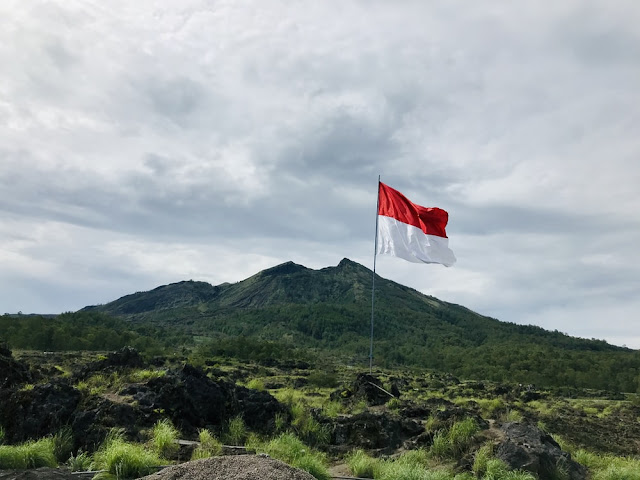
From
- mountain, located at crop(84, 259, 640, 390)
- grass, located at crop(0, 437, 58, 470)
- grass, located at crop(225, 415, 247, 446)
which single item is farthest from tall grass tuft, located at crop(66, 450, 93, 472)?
mountain, located at crop(84, 259, 640, 390)

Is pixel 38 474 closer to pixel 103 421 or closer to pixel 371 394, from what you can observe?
pixel 103 421

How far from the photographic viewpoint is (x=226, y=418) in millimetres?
13852

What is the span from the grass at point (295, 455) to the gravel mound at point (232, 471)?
180 cm

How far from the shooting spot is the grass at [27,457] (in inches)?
359

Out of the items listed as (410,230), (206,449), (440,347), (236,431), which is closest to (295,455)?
(206,449)

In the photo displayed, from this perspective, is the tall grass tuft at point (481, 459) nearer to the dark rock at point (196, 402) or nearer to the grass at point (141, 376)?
the dark rock at point (196, 402)

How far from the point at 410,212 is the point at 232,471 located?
46.8ft

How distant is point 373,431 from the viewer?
46.1 ft

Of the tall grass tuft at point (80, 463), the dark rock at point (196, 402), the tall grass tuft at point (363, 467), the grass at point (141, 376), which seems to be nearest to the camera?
the tall grass tuft at point (80, 463)

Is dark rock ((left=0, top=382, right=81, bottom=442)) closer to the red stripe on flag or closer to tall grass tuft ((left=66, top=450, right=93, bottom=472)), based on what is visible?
tall grass tuft ((left=66, top=450, right=93, bottom=472))

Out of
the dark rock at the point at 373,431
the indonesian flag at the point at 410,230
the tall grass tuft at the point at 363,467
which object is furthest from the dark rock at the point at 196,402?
the indonesian flag at the point at 410,230

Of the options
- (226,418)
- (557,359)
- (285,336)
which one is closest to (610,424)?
(226,418)

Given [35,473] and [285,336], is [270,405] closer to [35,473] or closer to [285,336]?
[35,473]

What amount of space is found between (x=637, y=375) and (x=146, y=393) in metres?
95.0
